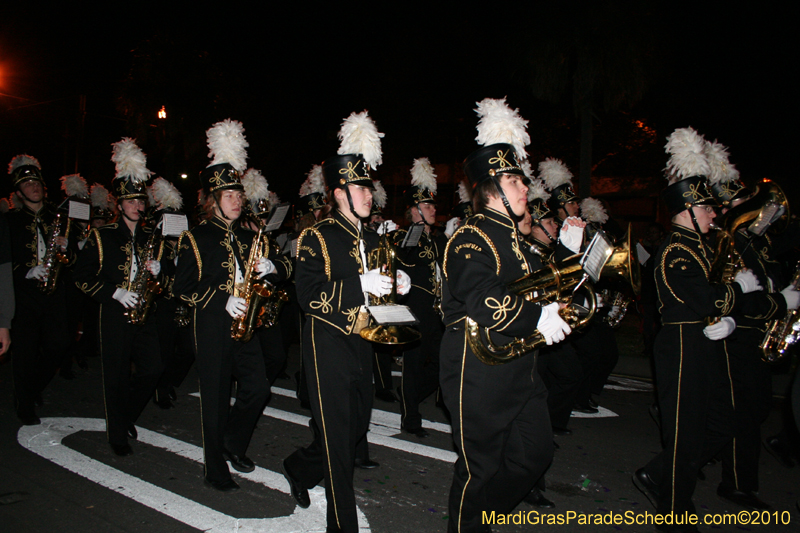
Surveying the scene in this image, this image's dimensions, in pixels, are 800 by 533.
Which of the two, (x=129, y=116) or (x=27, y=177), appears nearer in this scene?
(x=27, y=177)

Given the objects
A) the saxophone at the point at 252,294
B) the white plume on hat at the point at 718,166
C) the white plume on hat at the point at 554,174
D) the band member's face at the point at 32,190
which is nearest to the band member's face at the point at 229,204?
the saxophone at the point at 252,294

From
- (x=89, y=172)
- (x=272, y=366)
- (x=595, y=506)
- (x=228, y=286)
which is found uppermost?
(x=89, y=172)

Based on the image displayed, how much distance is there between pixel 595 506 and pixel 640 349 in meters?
6.76

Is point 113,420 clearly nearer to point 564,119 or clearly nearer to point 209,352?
point 209,352

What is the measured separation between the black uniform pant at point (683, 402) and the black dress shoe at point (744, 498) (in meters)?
0.65

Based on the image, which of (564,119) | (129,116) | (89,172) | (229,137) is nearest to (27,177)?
(229,137)

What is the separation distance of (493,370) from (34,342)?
544 cm

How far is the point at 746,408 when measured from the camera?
4.14m

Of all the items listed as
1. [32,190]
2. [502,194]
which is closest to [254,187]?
[32,190]

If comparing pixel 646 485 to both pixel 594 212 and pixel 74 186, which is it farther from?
pixel 74 186

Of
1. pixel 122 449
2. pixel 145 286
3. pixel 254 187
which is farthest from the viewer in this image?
pixel 254 187

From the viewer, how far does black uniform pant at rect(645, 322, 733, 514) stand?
3.73 metres

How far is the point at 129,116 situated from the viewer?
21719 millimetres

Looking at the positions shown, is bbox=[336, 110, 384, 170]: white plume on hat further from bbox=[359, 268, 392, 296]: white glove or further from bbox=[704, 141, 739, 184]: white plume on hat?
bbox=[704, 141, 739, 184]: white plume on hat
